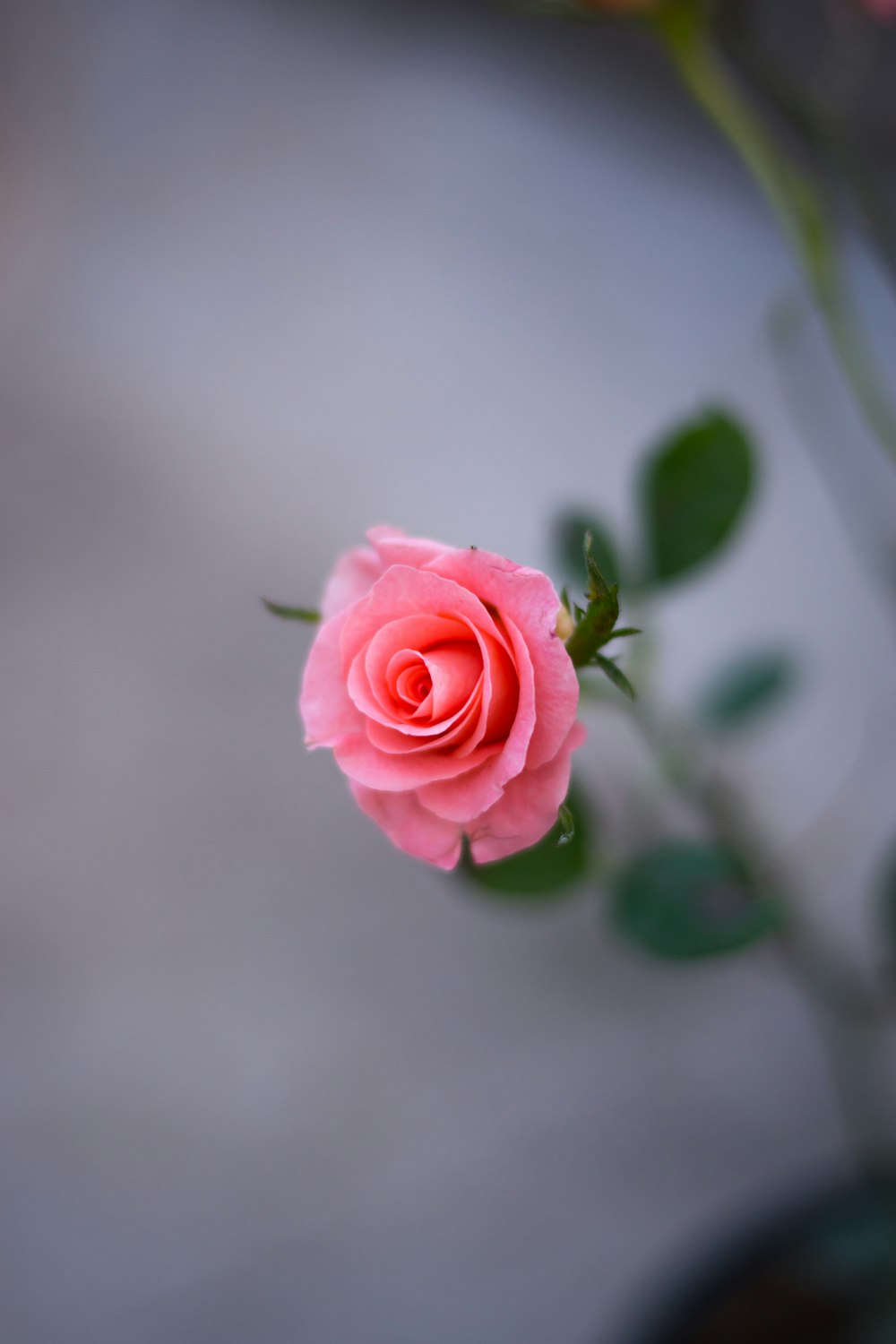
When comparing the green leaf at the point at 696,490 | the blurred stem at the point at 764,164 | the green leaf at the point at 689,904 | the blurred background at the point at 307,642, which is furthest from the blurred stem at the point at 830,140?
the blurred background at the point at 307,642

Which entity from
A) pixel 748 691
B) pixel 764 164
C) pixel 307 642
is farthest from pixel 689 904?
pixel 307 642

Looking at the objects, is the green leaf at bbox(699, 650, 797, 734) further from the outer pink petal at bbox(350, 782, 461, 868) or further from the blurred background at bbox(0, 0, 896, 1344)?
the outer pink petal at bbox(350, 782, 461, 868)

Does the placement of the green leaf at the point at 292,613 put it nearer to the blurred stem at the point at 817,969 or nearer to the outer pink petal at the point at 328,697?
the outer pink petal at the point at 328,697

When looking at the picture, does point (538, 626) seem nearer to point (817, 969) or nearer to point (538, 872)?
point (538, 872)

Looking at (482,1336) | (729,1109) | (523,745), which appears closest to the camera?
(523,745)

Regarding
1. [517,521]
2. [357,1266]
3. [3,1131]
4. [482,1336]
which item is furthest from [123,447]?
[482,1336]

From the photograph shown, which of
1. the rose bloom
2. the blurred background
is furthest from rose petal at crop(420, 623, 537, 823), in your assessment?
the blurred background

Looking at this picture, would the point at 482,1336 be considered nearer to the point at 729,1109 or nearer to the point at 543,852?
the point at 729,1109
